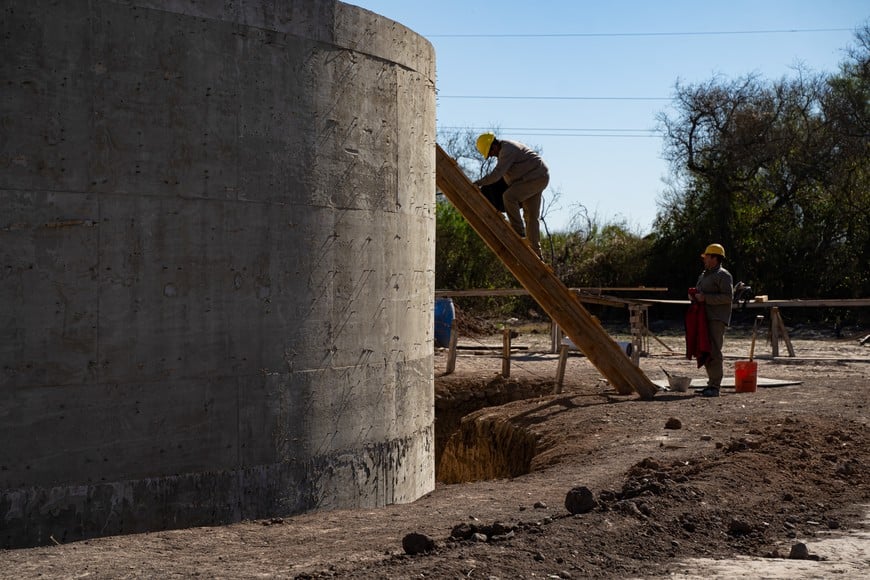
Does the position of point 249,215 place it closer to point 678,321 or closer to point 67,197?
point 67,197

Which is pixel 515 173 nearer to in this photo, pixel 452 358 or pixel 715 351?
pixel 715 351

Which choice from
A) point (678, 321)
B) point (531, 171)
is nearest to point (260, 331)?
point (531, 171)

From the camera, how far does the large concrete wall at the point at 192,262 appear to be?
6.44 meters

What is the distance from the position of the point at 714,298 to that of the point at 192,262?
6.93 meters

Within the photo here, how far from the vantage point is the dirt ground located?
5434mm

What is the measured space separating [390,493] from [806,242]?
2161 cm

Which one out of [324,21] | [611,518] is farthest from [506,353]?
[611,518]

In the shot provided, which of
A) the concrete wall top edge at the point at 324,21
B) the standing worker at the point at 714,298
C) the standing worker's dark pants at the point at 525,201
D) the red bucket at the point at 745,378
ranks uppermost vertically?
the concrete wall top edge at the point at 324,21

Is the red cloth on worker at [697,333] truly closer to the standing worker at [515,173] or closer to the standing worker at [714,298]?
the standing worker at [714,298]

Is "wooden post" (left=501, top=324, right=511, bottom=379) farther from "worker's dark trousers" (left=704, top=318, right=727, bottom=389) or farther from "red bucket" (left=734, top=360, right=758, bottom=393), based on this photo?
"red bucket" (left=734, top=360, right=758, bottom=393)

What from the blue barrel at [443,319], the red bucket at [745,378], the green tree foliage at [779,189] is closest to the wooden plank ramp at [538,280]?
the red bucket at [745,378]

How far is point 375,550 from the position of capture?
227 inches

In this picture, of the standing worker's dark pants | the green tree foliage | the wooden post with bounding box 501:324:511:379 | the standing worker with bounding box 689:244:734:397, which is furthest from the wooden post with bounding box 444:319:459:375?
the green tree foliage

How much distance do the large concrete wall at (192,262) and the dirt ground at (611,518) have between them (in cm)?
48
